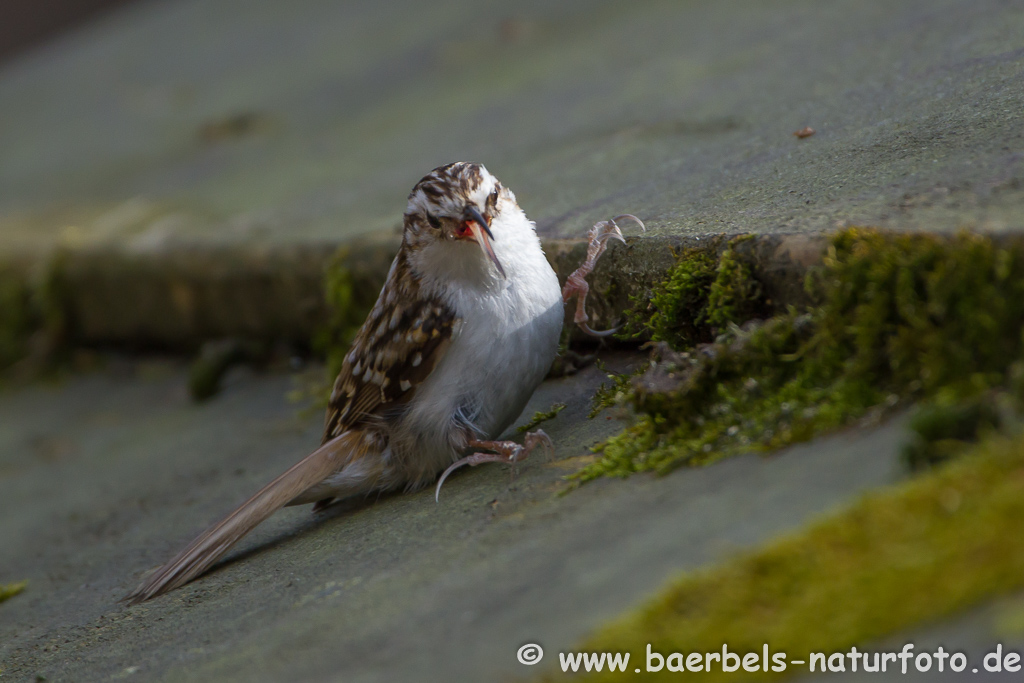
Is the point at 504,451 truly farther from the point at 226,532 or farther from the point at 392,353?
the point at 226,532

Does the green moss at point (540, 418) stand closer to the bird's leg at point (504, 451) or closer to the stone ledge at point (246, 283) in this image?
the bird's leg at point (504, 451)

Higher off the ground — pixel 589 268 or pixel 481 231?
pixel 481 231

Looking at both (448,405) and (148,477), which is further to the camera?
(148,477)

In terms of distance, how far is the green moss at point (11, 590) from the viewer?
11.1 feet

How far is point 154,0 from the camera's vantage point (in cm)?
1245

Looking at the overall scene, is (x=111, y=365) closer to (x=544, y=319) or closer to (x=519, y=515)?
(x=544, y=319)

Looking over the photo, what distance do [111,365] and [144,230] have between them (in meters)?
0.88

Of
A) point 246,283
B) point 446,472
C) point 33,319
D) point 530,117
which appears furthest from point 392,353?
point 33,319

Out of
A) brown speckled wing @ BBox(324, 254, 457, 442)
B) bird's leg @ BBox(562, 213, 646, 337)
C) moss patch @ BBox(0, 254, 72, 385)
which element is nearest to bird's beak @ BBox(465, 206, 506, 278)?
brown speckled wing @ BBox(324, 254, 457, 442)

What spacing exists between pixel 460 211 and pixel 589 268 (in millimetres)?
510

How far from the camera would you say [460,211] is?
9.66 ft

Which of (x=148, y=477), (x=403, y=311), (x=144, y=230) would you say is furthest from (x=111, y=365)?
(x=403, y=311)

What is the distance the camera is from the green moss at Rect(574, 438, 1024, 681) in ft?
5.01

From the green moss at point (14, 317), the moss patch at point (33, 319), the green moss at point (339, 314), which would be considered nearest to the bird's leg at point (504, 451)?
the green moss at point (339, 314)
